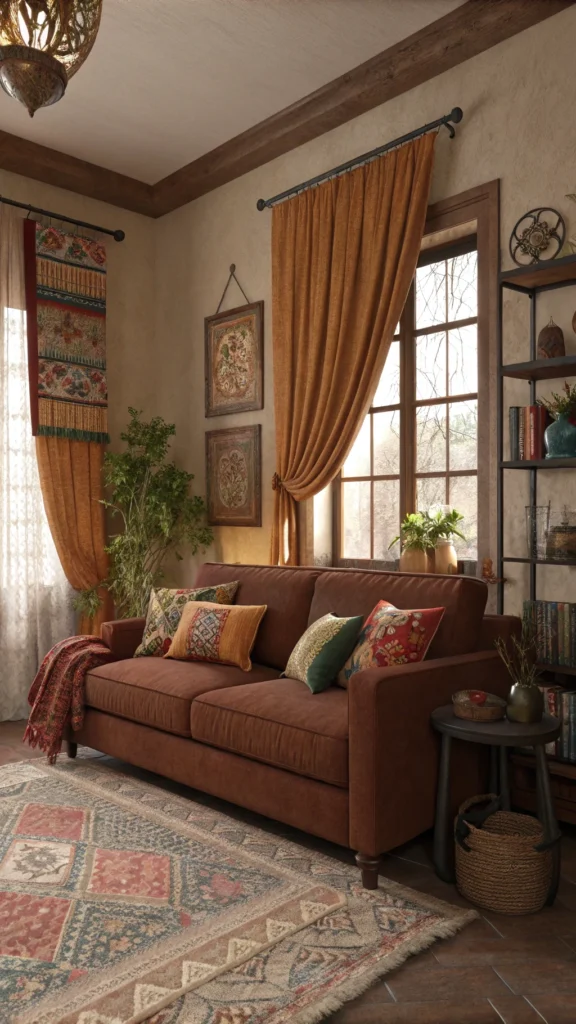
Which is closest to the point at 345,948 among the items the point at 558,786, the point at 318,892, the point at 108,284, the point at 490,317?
the point at 318,892

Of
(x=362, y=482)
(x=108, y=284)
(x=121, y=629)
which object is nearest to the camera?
(x=121, y=629)

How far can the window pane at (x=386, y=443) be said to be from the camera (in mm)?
4395

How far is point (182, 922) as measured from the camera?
2.31 metres

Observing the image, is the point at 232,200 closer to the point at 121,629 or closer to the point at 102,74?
the point at 102,74

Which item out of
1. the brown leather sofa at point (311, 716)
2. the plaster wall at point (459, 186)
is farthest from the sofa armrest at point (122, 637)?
the plaster wall at point (459, 186)

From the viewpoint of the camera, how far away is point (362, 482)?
4578 mm

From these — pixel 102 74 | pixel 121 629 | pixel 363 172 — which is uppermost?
pixel 102 74

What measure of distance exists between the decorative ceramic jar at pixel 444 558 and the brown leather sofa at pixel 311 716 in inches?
18.3

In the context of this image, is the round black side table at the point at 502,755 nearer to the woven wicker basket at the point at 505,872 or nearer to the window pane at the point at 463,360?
the woven wicker basket at the point at 505,872

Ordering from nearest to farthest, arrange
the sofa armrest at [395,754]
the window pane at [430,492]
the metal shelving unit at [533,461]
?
the sofa armrest at [395,754], the metal shelving unit at [533,461], the window pane at [430,492]

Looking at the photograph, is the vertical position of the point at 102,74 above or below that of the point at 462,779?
above

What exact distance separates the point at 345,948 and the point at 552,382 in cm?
241

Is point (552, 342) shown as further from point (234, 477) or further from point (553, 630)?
point (234, 477)

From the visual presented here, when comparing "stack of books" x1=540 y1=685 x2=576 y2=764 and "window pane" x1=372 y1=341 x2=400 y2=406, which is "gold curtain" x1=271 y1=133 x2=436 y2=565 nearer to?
"window pane" x1=372 y1=341 x2=400 y2=406
